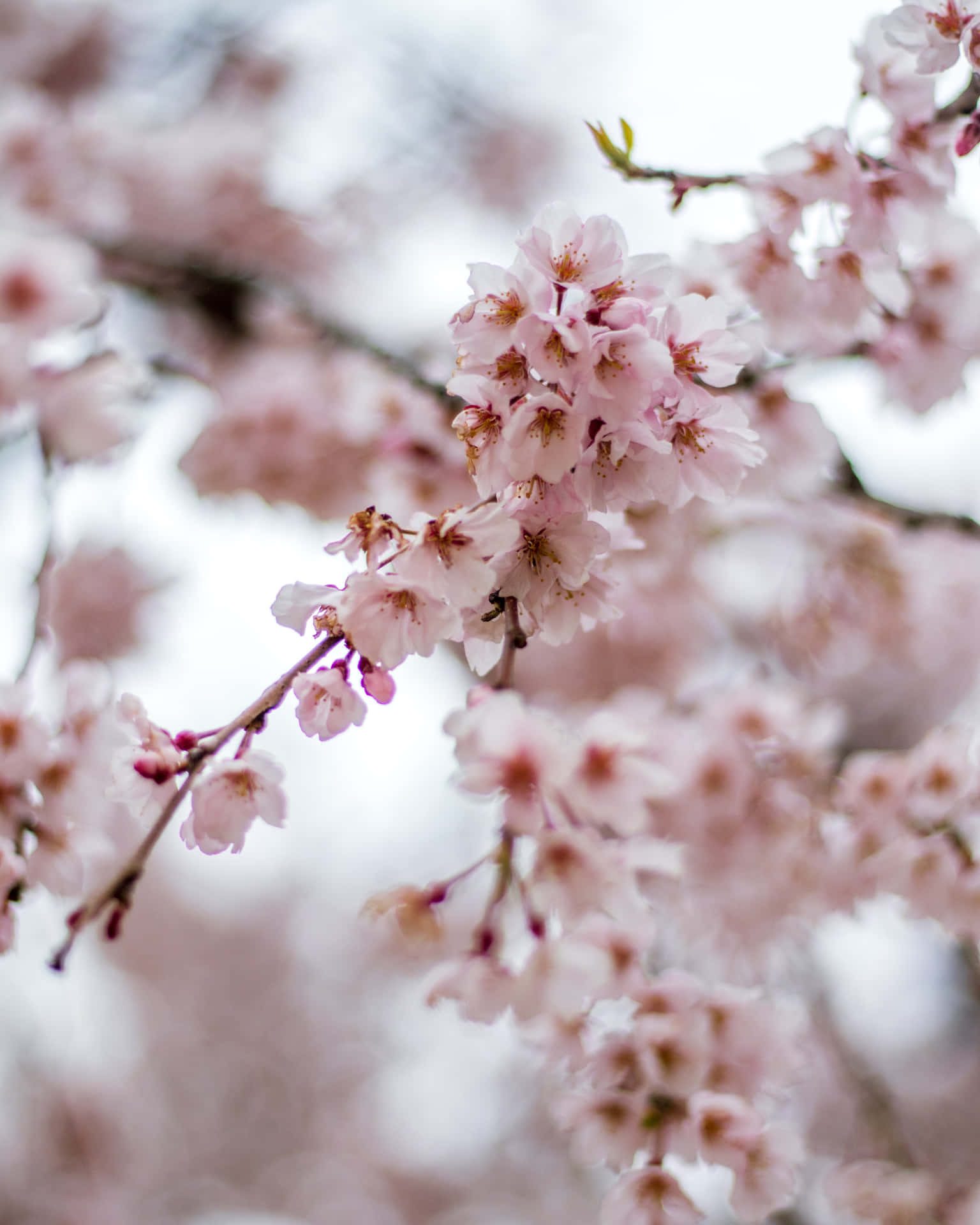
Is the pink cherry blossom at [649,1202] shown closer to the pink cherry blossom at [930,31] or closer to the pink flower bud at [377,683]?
the pink flower bud at [377,683]

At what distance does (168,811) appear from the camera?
2.33ft

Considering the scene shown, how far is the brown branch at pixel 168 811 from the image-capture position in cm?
70

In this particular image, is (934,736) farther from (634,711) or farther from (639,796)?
(639,796)

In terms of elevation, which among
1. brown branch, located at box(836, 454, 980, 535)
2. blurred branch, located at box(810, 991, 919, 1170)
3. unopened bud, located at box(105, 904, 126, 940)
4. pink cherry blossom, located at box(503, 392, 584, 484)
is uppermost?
pink cherry blossom, located at box(503, 392, 584, 484)

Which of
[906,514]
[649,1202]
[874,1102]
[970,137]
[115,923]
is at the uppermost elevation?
[970,137]

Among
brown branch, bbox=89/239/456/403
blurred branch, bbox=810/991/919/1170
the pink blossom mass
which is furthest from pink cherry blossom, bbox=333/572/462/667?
blurred branch, bbox=810/991/919/1170

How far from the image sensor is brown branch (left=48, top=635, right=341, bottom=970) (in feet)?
2.30

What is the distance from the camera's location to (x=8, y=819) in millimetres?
1037

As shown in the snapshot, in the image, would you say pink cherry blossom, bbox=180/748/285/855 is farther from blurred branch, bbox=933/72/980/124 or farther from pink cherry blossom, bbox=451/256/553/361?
blurred branch, bbox=933/72/980/124

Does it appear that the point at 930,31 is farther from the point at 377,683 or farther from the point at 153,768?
the point at 153,768

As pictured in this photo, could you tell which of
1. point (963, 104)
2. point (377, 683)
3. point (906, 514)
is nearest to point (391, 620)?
point (377, 683)

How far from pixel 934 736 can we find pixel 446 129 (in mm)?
3352

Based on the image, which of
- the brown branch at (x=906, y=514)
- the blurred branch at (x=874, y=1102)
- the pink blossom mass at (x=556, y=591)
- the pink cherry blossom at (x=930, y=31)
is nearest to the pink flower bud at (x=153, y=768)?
the pink blossom mass at (x=556, y=591)

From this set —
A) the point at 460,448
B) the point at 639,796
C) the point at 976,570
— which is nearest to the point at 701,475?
the point at 639,796
